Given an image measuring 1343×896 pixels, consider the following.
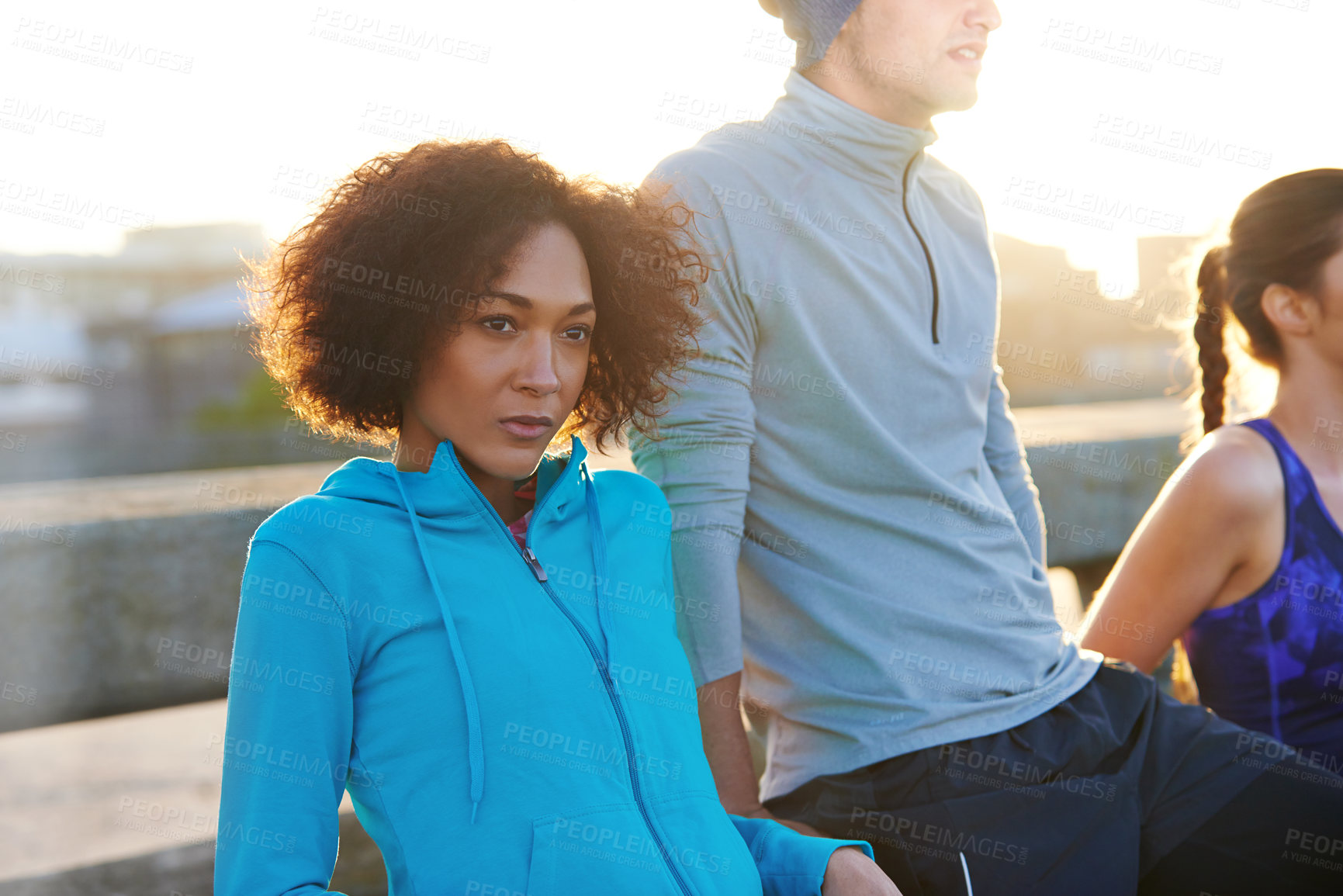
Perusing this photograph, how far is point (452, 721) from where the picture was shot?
1288mm

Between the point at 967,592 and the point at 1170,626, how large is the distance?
2.48 ft

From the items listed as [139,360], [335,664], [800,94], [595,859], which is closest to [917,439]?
[800,94]

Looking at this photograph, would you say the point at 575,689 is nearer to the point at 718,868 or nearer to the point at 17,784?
the point at 718,868

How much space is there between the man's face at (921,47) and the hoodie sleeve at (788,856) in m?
1.25

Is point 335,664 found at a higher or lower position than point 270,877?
higher

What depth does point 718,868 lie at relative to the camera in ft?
4.48

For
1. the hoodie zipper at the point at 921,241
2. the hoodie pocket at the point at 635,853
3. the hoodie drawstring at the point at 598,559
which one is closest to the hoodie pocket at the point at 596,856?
the hoodie pocket at the point at 635,853

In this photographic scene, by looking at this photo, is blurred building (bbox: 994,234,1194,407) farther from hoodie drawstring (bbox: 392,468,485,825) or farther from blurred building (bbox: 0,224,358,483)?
blurred building (bbox: 0,224,358,483)

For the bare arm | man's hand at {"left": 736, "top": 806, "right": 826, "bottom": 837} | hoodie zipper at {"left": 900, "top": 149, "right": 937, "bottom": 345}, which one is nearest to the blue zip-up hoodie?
man's hand at {"left": 736, "top": 806, "right": 826, "bottom": 837}

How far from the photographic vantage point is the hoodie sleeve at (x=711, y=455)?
174 cm

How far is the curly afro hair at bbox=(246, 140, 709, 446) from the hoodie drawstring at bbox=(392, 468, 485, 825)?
296mm

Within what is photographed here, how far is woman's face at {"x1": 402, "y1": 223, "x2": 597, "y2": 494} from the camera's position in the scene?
1.45 m

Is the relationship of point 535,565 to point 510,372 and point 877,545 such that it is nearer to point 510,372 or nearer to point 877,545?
point 510,372

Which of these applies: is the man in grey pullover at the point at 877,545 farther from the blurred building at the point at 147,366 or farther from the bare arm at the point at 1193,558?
the blurred building at the point at 147,366
